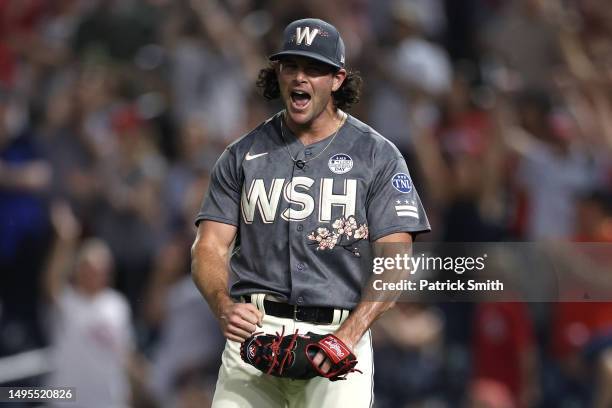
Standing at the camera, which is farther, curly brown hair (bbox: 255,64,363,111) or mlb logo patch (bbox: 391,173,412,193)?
curly brown hair (bbox: 255,64,363,111)

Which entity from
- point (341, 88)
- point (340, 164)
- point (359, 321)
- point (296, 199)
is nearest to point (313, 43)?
point (341, 88)

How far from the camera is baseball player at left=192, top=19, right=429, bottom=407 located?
522 cm

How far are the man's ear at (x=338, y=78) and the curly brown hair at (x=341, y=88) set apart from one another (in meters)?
0.12

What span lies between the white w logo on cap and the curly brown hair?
1.19 ft

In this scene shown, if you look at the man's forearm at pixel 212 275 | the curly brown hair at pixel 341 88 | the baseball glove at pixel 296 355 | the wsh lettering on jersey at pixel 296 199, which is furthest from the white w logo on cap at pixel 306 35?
the baseball glove at pixel 296 355

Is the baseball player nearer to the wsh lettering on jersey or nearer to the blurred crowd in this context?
the wsh lettering on jersey

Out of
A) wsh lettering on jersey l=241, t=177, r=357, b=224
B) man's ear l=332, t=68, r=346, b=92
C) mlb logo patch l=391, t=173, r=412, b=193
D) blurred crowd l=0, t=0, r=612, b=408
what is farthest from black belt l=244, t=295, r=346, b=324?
blurred crowd l=0, t=0, r=612, b=408

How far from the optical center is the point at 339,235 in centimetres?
524

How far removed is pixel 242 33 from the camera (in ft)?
39.7

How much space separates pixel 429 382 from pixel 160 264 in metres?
2.56

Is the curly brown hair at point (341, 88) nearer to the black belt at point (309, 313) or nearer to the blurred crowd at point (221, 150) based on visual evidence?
the black belt at point (309, 313)

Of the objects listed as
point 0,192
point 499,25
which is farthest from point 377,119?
point 0,192

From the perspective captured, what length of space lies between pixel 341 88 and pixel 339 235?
0.71 m

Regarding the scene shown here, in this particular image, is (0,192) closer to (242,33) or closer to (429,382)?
(242,33)
